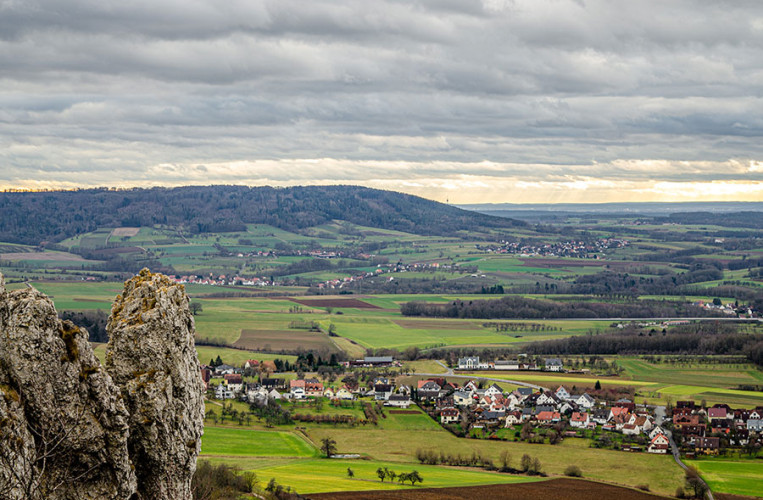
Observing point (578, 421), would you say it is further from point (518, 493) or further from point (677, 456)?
point (518, 493)

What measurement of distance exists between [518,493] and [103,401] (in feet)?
117

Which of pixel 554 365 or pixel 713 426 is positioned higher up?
pixel 554 365

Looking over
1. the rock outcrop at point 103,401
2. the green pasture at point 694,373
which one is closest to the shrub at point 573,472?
the green pasture at point 694,373

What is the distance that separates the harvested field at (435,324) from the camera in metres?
119

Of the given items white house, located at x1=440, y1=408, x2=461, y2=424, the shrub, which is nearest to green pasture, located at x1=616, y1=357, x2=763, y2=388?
white house, located at x1=440, y1=408, x2=461, y2=424

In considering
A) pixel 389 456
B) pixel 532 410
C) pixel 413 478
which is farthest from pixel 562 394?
pixel 413 478

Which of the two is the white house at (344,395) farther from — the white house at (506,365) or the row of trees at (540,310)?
the row of trees at (540,310)

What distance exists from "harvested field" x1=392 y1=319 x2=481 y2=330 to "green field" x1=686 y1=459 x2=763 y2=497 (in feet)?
212

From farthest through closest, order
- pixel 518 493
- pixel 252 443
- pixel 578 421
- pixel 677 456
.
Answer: pixel 578 421 < pixel 252 443 < pixel 677 456 < pixel 518 493

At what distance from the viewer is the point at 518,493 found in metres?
44.2

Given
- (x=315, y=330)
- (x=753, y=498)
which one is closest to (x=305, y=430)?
(x=753, y=498)

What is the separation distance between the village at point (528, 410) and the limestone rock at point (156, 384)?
163ft

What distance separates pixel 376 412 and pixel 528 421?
A: 1222cm

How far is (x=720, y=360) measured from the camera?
92.7m
